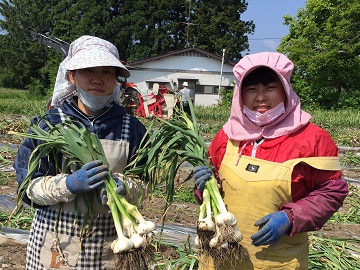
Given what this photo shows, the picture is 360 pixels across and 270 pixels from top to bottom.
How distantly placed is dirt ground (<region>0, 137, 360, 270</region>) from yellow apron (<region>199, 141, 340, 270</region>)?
1.19 m

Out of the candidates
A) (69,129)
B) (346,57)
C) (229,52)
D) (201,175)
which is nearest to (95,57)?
(69,129)

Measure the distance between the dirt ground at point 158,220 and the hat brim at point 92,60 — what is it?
1.41 metres

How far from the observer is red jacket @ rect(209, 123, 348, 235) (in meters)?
1.57

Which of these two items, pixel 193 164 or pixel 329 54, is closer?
pixel 193 164

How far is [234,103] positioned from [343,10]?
21901mm

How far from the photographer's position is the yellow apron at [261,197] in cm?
161

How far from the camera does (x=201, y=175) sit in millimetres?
1701

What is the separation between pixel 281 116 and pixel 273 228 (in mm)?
451

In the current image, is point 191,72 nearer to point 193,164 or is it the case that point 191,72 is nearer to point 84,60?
point 193,164

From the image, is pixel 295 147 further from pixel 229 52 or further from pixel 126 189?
pixel 229 52

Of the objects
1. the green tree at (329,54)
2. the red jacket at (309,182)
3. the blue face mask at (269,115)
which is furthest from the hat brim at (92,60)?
the green tree at (329,54)

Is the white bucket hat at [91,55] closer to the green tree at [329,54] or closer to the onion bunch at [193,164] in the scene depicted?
the onion bunch at [193,164]

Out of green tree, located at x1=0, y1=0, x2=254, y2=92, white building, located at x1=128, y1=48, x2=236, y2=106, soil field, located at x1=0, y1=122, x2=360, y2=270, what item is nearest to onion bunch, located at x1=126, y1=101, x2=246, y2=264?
soil field, located at x1=0, y1=122, x2=360, y2=270

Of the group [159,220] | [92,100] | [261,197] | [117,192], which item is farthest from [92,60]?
[159,220]
